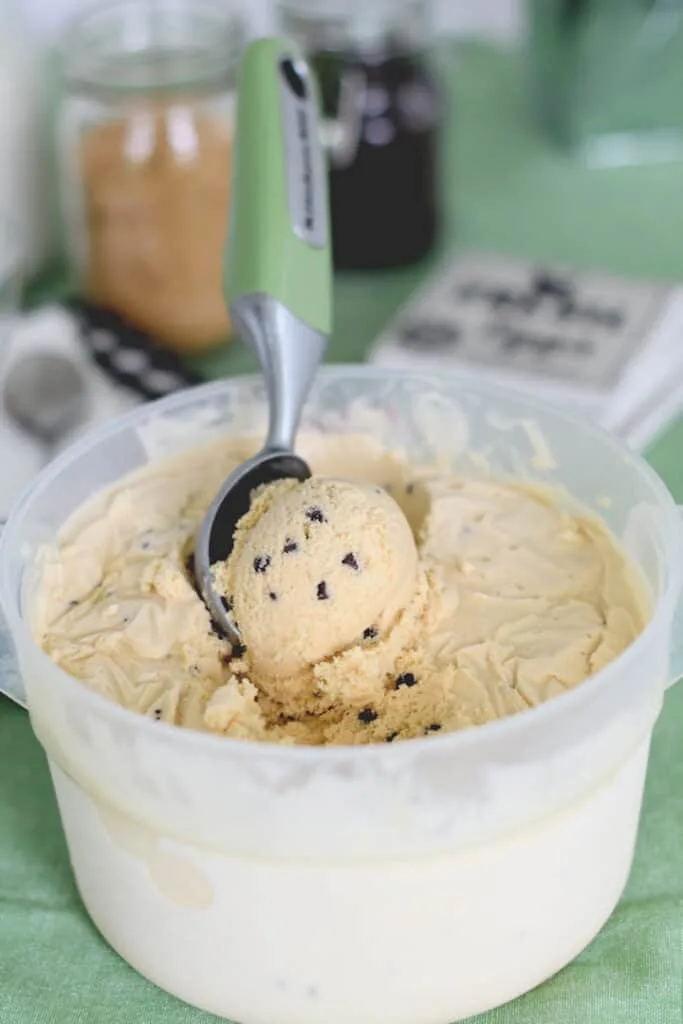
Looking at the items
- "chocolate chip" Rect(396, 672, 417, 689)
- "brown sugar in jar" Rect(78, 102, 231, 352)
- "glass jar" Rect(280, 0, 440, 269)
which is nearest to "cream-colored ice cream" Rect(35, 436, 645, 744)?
"chocolate chip" Rect(396, 672, 417, 689)

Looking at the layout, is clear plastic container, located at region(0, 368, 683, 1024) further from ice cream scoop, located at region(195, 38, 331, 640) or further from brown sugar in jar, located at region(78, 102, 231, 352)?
brown sugar in jar, located at region(78, 102, 231, 352)

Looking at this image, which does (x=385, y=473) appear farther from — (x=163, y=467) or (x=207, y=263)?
(x=207, y=263)

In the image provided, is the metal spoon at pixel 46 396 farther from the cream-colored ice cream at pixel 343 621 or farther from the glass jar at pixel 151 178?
the cream-colored ice cream at pixel 343 621

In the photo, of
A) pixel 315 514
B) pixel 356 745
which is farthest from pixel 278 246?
pixel 356 745

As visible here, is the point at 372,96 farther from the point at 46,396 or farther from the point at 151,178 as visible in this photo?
the point at 46,396

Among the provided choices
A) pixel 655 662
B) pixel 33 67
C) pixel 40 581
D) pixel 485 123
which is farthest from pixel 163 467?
A: pixel 485 123

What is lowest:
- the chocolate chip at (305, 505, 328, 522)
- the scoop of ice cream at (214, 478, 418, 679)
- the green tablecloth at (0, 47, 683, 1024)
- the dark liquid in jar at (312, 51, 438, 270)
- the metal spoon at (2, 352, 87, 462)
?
the green tablecloth at (0, 47, 683, 1024)
